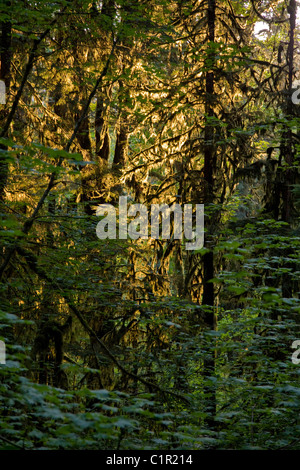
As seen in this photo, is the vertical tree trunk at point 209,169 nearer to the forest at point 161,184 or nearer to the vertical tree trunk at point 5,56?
the forest at point 161,184

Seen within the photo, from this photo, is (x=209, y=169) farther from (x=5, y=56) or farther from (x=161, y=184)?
(x=5, y=56)

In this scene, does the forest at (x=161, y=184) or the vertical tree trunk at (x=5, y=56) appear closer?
the forest at (x=161, y=184)

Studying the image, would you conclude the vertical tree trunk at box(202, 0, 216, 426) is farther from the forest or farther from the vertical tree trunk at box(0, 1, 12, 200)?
the vertical tree trunk at box(0, 1, 12, 200)

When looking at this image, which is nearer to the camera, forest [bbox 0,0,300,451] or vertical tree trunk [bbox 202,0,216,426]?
forest [bbox 0,0,300,451]

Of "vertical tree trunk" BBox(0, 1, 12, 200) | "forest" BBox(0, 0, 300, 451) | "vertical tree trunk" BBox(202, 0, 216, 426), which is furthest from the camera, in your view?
"vertical tree trunk" BBox(202, 0, 216, 426)

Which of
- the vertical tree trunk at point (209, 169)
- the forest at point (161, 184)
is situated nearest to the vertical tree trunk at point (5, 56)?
the forest at point (161, 184)

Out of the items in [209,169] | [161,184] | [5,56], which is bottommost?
[161,184]

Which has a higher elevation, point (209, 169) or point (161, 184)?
point (209, 169)

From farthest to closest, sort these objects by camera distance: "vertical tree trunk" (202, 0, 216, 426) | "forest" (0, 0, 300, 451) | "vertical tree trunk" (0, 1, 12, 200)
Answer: "vertical tree trunk" (202, 0, 216, 426)
"vertical tree trunk" (0, 1, 12, 200)
"forest" (0, 0, 300, 451)

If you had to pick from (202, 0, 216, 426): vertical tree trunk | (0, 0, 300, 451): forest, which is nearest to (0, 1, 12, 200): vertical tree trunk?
(0, 0, 300, 451): forest

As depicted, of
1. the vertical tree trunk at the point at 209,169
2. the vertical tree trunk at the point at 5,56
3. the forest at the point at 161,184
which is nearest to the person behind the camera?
the forest at the point at 161,184

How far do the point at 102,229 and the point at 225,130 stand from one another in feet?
11.4

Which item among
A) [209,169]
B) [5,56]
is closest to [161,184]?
[209,169]

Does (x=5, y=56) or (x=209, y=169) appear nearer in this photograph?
(x=5, y=56)
